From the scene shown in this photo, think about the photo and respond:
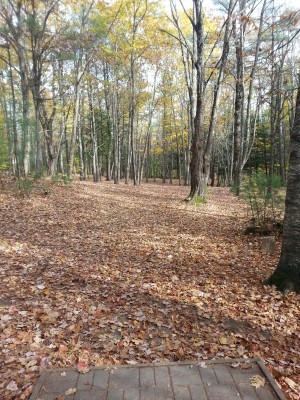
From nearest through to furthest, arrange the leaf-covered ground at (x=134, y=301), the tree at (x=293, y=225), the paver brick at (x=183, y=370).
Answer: the paver brick at (x=183, y=370) → the leaf-covered ground at (x=134, y=301) → the tree at (x=293, y=225)

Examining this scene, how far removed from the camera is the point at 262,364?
112 inches

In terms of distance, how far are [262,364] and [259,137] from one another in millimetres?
29994

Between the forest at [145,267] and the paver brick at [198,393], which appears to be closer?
the paver brick at [198,393]

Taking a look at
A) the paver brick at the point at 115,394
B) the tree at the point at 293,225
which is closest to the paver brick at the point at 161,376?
the paver brick at the point at 115,394

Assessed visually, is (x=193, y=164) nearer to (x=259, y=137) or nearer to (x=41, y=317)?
(x=41, y=317)

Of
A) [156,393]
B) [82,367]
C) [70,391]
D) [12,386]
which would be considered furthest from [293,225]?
[12,386]

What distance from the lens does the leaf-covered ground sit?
3082mm

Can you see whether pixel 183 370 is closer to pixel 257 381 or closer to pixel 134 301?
pixel 257 381

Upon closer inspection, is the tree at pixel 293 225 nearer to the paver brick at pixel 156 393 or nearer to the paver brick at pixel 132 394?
the paver brick at pixel 156 393

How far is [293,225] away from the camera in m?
4.18

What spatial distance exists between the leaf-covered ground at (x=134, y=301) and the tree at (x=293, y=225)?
0.30 metres

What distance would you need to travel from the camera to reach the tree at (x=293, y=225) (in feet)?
13.4

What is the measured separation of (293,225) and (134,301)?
109 inches

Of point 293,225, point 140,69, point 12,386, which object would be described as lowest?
point 12,386
